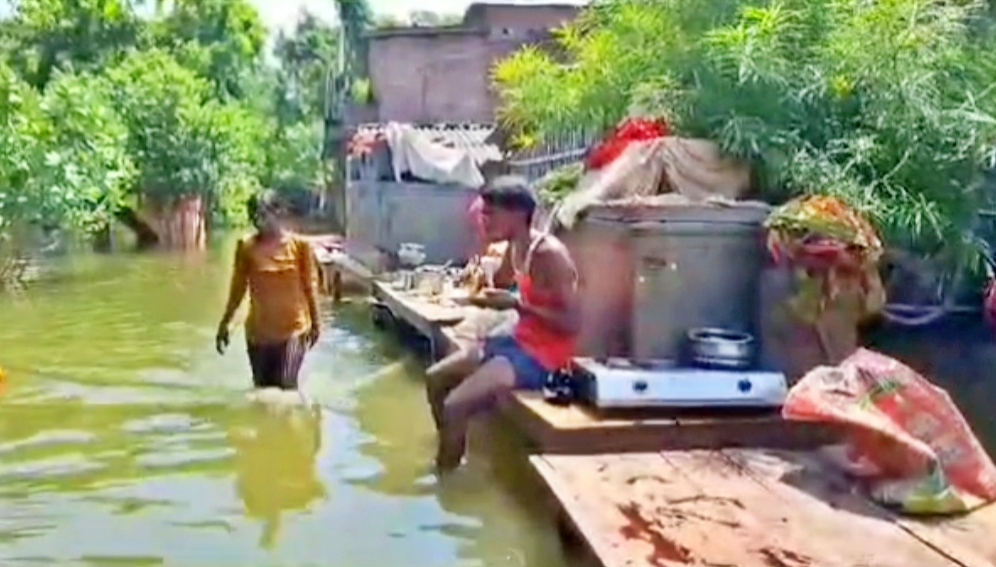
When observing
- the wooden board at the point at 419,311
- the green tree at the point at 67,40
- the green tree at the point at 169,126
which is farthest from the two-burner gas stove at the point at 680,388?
the green tree at the point at 67,40

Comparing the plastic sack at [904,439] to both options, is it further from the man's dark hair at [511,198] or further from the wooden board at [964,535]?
the man's dark hair at [511,198]

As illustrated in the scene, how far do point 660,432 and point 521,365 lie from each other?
948 millimetres

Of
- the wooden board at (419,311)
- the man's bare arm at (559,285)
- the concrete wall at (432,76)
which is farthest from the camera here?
the concrete wall at (432,76)

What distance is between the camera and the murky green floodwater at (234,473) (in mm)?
5602

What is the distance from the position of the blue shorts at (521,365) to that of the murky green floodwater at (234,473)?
1.80 feet

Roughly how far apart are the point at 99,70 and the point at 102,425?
2085cm

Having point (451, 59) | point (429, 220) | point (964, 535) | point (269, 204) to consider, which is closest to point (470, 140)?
point (429, 220)

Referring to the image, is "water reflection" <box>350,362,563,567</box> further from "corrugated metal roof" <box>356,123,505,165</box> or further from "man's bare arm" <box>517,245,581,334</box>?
"corrugated metal roof" <box>356,123,505,165</box>

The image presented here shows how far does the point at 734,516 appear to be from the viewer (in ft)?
14.7

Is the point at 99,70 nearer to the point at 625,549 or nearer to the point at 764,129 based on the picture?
the point at 764,129

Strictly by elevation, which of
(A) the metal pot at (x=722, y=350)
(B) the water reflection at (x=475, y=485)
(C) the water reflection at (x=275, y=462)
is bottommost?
(C) the water reflection at (x=275, y=462)

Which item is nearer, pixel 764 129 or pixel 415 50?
pixel 764 129

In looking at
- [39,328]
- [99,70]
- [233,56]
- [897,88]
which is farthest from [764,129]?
[233,56]

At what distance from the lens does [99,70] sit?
27406 millimetres
